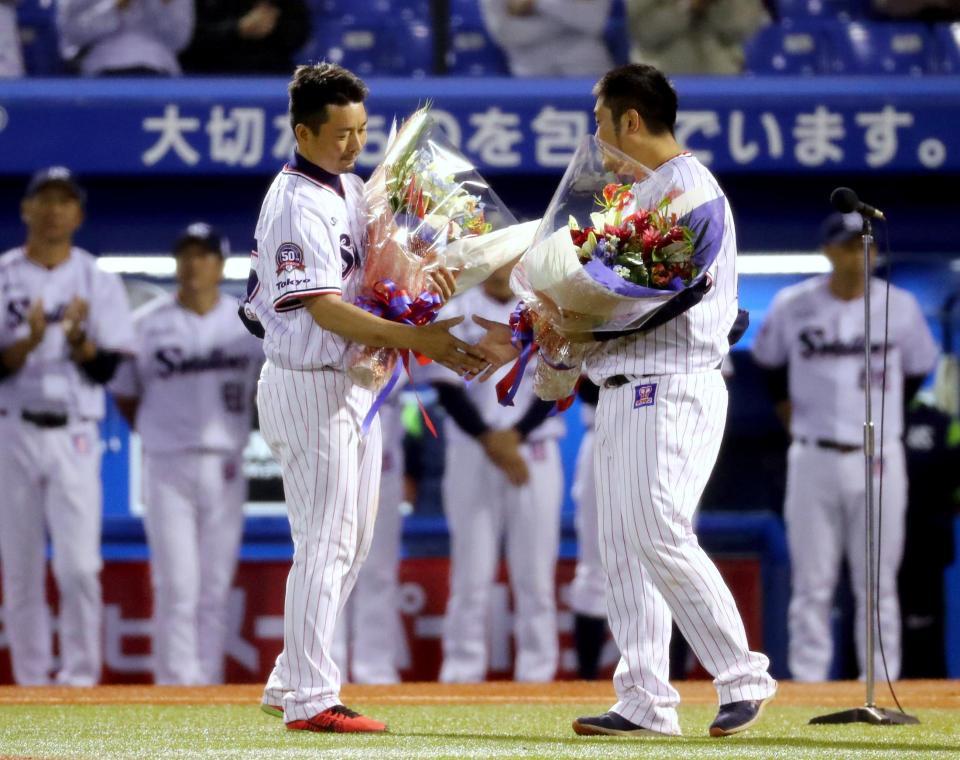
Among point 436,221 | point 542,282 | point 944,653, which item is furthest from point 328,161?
point 944,653

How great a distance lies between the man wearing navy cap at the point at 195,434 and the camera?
7492 millimetres

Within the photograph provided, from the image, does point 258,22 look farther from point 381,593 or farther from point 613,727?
point 613,727

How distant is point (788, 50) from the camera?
31.2ft

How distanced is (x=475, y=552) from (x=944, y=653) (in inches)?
86.2

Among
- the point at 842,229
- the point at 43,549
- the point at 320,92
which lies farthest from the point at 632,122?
the point at 43,549

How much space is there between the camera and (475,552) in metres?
7.54

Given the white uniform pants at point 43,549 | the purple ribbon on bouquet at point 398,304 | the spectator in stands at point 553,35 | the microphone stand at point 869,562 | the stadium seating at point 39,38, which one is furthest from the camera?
the stadium seating at point 39,38

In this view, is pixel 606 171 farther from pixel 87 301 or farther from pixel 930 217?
pixel 930 217

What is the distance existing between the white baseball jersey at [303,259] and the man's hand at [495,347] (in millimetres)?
346

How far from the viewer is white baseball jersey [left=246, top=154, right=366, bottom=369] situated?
433 centimetres

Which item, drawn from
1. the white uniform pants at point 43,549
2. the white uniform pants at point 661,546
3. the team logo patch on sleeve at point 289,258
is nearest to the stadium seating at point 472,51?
the white uniform pants at point 43,549

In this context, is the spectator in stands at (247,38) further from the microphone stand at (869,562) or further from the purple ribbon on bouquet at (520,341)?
the microphone stand at (869,562)

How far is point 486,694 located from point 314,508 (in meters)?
2.03

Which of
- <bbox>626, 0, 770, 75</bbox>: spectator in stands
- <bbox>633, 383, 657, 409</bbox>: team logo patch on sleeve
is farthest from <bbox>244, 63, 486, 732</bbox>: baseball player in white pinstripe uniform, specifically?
<bbox>626, 0, 770, 75</bbox>: spectator in stands
